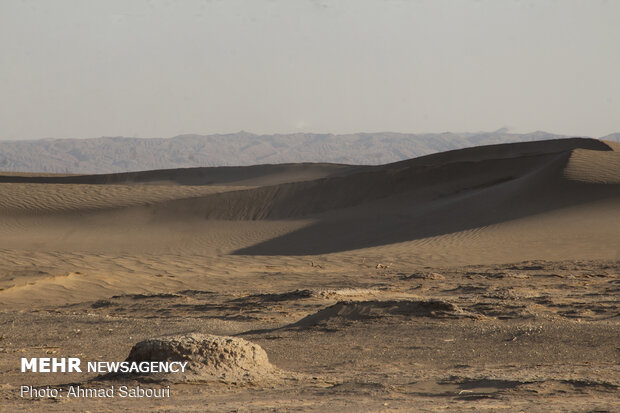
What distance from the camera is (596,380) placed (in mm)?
5531

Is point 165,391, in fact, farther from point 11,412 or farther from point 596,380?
point 596,380

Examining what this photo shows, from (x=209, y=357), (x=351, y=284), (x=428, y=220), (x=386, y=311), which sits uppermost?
(x=209, y=357)

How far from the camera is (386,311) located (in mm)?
9219

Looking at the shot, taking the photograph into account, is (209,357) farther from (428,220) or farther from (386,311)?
(428,220)

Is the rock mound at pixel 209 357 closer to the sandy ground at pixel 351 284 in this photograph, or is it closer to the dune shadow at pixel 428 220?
the sandy ground at pixel 351 284

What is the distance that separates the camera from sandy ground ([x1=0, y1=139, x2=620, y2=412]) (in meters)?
5.60

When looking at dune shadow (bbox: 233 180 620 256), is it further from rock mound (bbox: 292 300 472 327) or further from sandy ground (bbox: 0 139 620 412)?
rock mound (bbox: 292 300 472 327)

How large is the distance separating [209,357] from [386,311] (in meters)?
3.72

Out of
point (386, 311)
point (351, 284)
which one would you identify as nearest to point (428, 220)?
point (351, 284)

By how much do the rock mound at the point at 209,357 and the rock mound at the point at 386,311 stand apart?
9.37 feet

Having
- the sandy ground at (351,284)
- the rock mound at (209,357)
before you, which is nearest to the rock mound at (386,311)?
the sandy ground at (351,284)

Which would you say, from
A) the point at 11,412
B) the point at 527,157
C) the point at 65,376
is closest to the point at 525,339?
the point at 65,376

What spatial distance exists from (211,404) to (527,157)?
2887 cm

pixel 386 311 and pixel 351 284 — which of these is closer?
pixel 386 311
